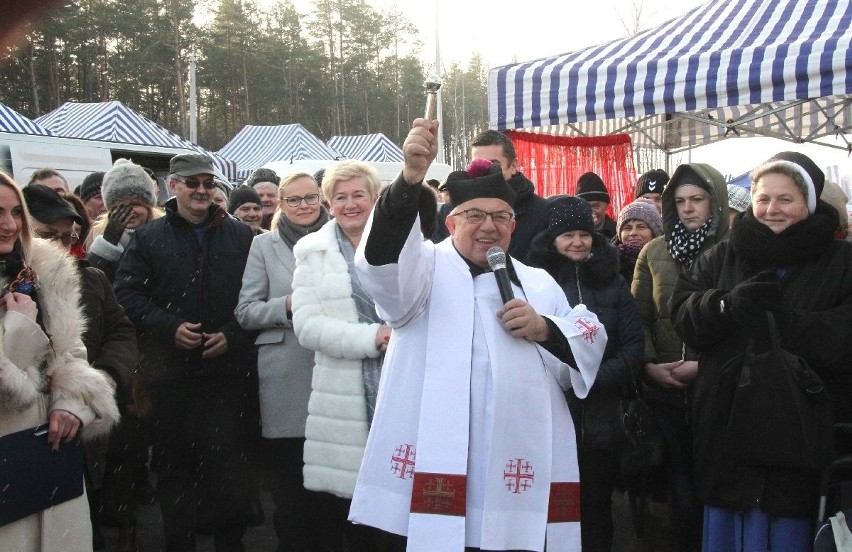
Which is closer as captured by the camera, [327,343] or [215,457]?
[327,343]

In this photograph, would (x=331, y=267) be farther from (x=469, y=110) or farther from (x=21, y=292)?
(x=469, y=110)

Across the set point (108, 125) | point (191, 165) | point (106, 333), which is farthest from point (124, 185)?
point (108, 125)

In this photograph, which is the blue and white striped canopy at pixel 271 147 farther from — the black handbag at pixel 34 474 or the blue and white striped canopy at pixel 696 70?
the black handbag at pixel 34 474

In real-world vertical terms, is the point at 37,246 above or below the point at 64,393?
above

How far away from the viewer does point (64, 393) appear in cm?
314

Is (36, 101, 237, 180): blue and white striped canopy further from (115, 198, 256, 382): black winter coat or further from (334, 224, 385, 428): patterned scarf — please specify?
(334, 224, 385, 428): patterned scarf

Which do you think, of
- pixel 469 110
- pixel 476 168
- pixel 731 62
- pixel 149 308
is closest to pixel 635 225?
pixel 731 62

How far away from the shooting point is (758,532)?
3.27m

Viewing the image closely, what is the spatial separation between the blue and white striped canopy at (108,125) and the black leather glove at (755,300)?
13984 millimetres

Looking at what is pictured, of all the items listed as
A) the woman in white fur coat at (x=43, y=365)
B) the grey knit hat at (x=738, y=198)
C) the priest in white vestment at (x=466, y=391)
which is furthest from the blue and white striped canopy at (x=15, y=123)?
the priest in white vestment at (x=466, y=391)

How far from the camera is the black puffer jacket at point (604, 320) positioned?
378 cm

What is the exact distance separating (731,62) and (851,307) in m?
3.71

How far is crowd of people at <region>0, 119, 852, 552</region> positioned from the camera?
8.95 ft

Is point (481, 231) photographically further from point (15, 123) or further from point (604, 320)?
point (15, 123)
